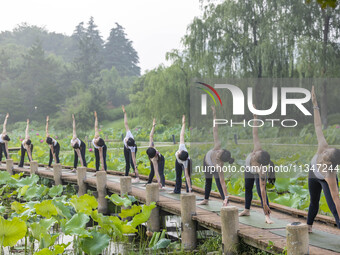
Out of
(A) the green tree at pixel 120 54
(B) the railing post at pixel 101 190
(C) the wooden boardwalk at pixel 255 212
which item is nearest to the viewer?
(C) the wooden boardwalk at pixel 255 212

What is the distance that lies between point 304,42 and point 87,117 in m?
21.4

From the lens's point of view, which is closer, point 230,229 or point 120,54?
point 230,229

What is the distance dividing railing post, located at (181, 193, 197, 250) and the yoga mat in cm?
130

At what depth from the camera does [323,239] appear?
5.21 meters

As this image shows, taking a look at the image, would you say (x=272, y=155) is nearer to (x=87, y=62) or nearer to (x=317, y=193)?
(x=317, y=193)

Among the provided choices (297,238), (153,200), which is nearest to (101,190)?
(153,200)

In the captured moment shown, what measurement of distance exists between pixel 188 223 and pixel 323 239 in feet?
6.27

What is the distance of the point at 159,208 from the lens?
7.86m

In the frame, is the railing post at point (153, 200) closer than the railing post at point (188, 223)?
No

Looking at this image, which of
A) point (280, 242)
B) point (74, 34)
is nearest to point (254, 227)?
point (280, 242)

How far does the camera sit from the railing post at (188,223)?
6.54m

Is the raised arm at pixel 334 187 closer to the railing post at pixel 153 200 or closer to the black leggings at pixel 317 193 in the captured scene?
the black leggings at pixel 317 193

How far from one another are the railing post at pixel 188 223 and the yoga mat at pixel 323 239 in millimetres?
1302

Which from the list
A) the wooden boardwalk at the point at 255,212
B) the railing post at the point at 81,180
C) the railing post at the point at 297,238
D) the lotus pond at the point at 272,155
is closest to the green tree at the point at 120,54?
the lotus pond at the point at 272,155
